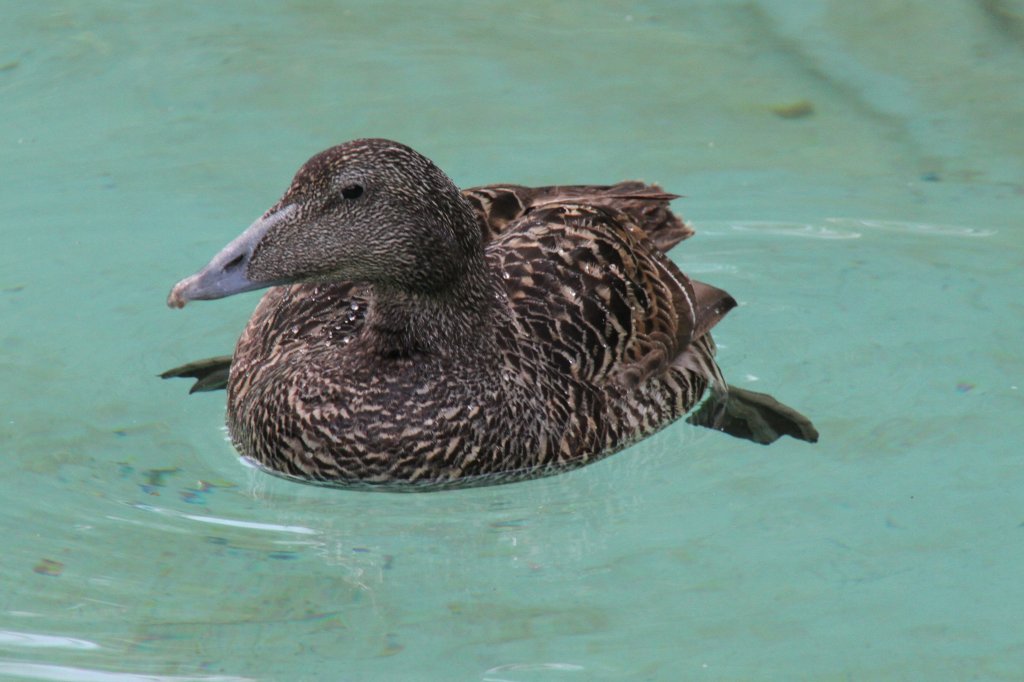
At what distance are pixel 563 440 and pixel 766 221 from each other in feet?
7.78

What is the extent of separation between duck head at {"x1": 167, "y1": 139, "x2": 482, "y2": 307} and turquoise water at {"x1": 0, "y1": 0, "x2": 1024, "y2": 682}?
797 millimetres

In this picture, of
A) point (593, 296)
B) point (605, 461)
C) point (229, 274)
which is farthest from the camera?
point (593, 296)

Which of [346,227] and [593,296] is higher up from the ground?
[346,227]

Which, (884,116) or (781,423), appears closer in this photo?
(781,423)

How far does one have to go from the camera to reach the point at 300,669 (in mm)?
5012

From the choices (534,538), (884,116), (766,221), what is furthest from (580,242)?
(884,116)

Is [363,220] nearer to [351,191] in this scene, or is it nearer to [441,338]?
[351,191]

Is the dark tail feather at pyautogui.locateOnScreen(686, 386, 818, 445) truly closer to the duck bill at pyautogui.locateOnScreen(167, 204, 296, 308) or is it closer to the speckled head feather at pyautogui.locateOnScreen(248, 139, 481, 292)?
the speckled head feather at pyautogui.locateOnScreen(248, 139, 481, 292)

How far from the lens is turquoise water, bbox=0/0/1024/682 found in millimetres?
5242

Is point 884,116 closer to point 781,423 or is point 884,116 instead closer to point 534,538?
point 781,423

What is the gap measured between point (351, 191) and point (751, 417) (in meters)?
1.86

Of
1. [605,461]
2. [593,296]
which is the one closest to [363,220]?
[593,296]

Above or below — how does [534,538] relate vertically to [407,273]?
below

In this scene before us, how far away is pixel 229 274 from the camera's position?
5.53m
